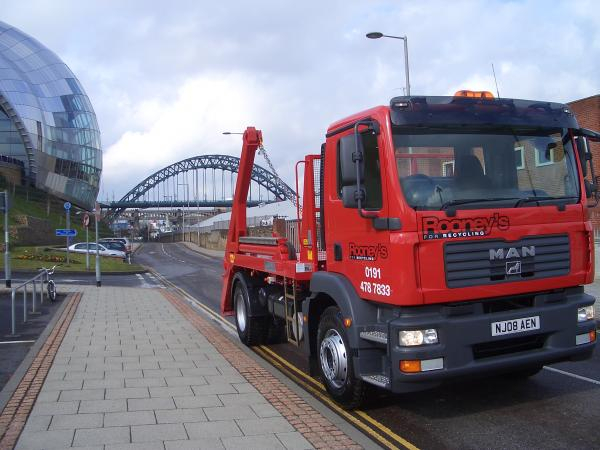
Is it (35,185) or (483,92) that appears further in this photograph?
(35,185)

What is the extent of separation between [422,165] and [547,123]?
142cm

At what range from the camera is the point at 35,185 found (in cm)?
6488

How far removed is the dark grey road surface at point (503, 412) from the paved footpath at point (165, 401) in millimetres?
779

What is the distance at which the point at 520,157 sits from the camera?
17.4 ft

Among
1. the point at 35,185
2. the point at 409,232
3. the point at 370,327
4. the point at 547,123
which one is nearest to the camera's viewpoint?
the point at 409,232

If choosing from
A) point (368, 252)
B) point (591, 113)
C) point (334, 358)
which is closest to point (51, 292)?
point (334, 358)

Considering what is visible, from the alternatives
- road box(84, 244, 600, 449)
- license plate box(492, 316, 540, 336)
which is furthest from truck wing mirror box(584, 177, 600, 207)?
road box(84, 244, 600, 449)

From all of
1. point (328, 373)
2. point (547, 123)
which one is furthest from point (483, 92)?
point (328, 373)

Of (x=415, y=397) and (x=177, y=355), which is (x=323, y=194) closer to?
(x=415, y=397)

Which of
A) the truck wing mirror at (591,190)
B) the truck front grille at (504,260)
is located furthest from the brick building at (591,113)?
the truck front grille at (504,260)

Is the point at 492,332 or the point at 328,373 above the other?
the point at 492,332

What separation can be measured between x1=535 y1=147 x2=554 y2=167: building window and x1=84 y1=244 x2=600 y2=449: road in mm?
2310

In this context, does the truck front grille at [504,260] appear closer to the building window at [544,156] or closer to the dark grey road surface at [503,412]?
the building window at [544,156]

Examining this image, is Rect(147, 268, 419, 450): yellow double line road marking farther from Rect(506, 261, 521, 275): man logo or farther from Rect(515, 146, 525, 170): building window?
Rect(515, 146, 525, 170): building window
